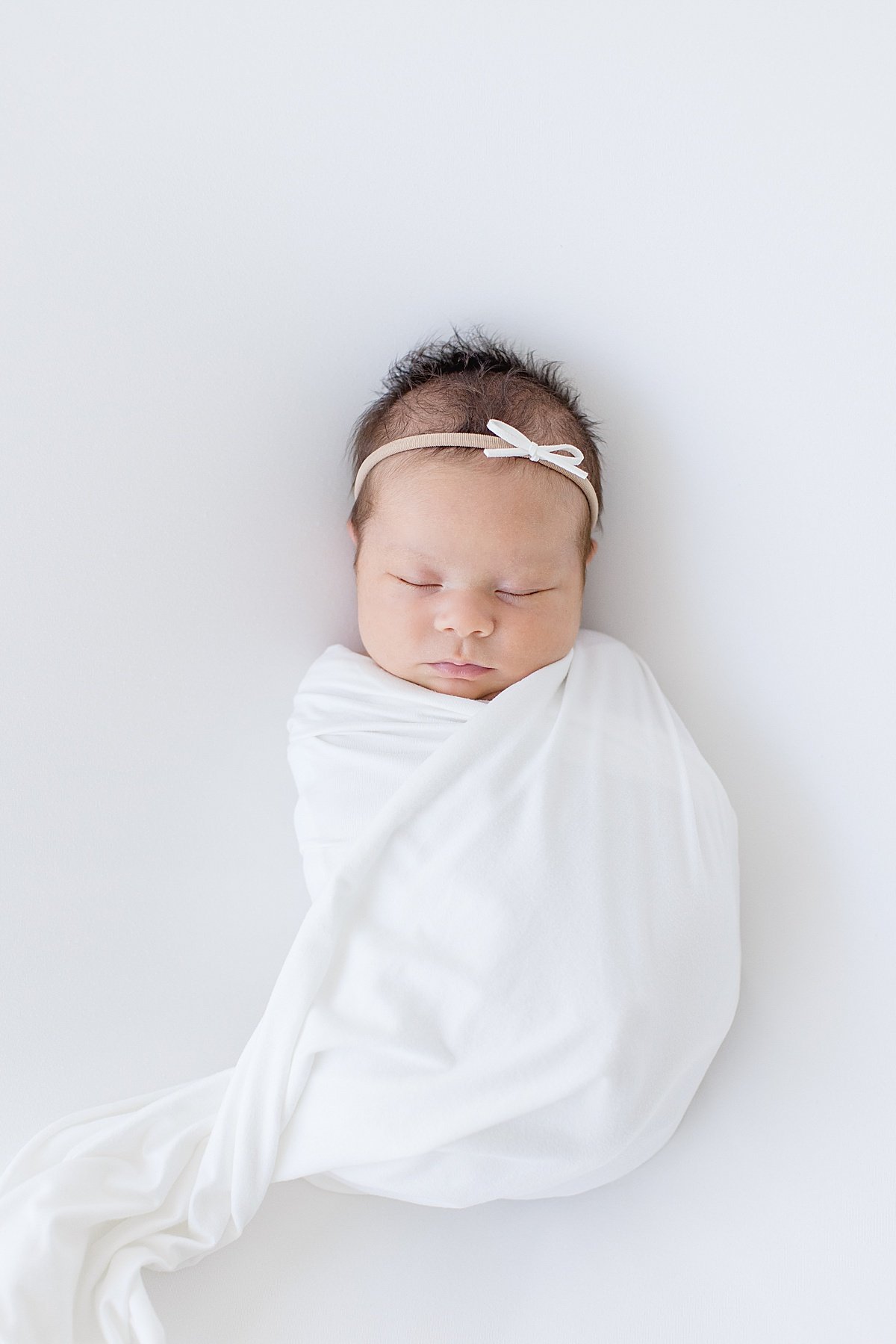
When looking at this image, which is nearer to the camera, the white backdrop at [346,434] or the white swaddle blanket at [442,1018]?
the white swaddle blanket at [442,1018]

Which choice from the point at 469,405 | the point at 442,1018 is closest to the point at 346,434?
the point at 469,405

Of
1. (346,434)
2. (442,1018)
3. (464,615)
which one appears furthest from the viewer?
(346,434)

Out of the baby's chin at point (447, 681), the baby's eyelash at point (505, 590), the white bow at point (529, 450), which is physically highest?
the white bow at point (529, 450)

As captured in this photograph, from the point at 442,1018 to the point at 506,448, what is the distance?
750mm

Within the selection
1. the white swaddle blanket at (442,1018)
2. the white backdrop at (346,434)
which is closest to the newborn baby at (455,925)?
the white swaddle blanket at (442,1018)

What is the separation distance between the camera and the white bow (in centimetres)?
141

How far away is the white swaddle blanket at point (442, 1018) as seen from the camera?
4.10ft

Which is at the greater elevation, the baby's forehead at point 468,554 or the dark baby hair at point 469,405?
the dark baby hair at point 469,405

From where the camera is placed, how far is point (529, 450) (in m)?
1.42

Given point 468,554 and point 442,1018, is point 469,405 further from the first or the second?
point 442,1018

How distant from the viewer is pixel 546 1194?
1371 millimetres

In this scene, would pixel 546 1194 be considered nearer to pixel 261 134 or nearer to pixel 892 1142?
pixel 892 1142

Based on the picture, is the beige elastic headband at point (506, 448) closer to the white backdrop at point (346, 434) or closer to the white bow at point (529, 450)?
the white bow at point (529, 450)

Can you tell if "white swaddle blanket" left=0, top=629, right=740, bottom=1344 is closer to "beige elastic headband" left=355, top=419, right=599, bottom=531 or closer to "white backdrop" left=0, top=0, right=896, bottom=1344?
"white backdrop" left=0, top=0, right=896, bottom=1344
